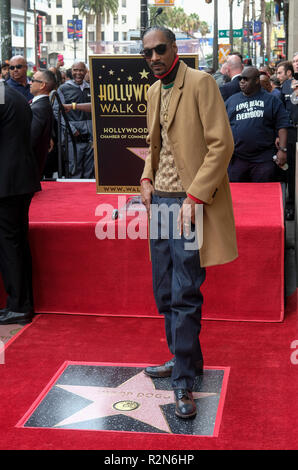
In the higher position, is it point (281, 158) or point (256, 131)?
point (256, 131)

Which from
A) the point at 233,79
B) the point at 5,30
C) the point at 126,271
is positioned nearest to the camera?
the point at 126,271

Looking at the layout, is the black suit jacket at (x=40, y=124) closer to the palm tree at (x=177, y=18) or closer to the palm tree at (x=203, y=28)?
the palm tree at (x=177, y=18)

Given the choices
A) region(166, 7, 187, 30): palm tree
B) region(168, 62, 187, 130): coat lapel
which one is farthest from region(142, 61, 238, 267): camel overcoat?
region(166, 7, 187, 30): palm tree

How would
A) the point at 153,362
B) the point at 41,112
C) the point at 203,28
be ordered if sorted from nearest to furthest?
the point at 153,362 < the point at 41,112 < the point at 203,28

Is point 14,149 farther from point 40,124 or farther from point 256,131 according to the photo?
point 256,131

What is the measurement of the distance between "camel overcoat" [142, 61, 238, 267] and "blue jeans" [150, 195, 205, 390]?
0.39 feet

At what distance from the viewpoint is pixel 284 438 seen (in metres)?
3.57

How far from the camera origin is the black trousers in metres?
5.28

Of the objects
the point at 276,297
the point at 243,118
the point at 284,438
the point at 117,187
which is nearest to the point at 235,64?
the point at 243,118

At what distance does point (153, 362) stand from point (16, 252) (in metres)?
1.41

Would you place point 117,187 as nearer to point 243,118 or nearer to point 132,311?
point 132,311

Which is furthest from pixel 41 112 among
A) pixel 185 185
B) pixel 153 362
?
pixel 185 185

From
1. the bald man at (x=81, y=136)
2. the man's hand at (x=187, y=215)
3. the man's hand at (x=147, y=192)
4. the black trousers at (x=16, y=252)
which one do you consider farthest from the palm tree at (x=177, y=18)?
the man's hand at (x=187, y=215)

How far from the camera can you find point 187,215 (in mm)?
3709
